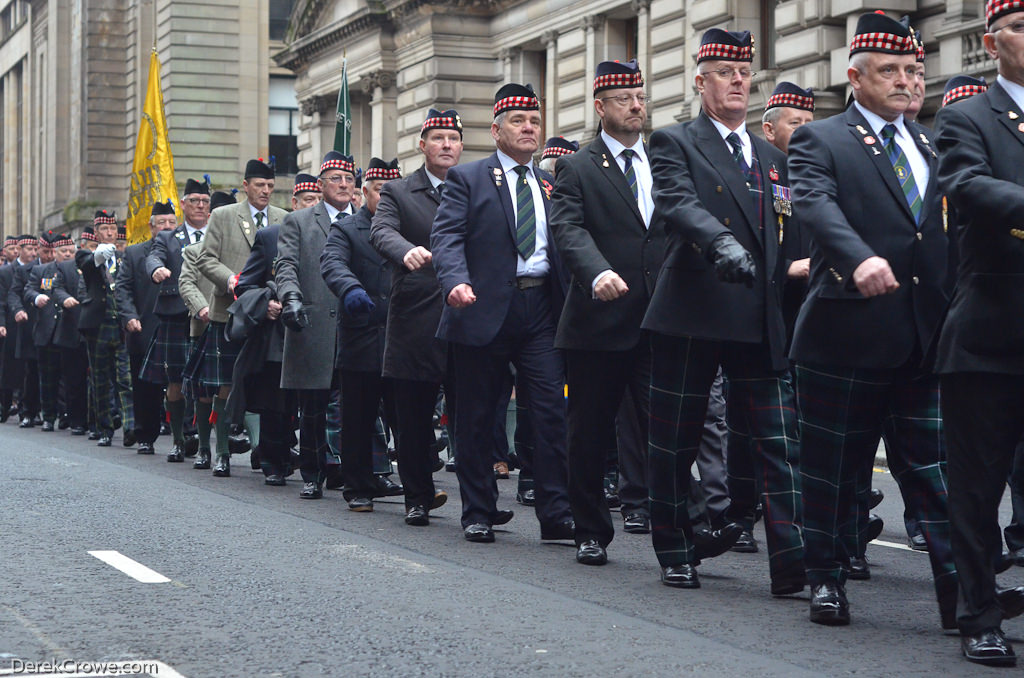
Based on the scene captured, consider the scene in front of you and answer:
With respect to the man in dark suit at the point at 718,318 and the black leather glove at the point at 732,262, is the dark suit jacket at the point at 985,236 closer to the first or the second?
the black leather glove at the point at 732,262

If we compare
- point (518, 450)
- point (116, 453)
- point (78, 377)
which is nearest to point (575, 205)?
point (518, 450)

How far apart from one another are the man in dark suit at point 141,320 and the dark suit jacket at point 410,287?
20.3 ft

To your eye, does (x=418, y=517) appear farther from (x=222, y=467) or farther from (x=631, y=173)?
(x=222, y=467)

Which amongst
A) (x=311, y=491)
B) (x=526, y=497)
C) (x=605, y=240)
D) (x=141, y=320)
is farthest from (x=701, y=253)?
(x=141, y=320)

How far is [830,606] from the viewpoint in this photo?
6.34 m

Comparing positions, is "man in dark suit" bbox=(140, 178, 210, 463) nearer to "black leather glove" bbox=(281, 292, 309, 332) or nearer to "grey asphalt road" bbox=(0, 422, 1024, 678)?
"black leather glove" bbox=(281, 292, 309, 332)

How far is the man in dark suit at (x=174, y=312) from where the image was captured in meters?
14.8

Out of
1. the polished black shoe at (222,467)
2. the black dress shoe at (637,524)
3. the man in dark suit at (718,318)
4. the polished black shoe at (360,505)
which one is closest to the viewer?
the man in dark suit at (718,318)

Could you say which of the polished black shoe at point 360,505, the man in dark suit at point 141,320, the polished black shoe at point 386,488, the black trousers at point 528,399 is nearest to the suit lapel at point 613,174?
the black trousers at point 528,399

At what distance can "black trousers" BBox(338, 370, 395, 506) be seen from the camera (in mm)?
10547

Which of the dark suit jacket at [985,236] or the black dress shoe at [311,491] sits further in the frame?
the black dress shoe at [311,491]

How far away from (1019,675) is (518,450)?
6602mm

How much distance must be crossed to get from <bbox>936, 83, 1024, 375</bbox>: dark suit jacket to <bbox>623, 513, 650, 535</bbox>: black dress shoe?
3891 mm

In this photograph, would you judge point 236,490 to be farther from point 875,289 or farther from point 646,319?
point 875,289
